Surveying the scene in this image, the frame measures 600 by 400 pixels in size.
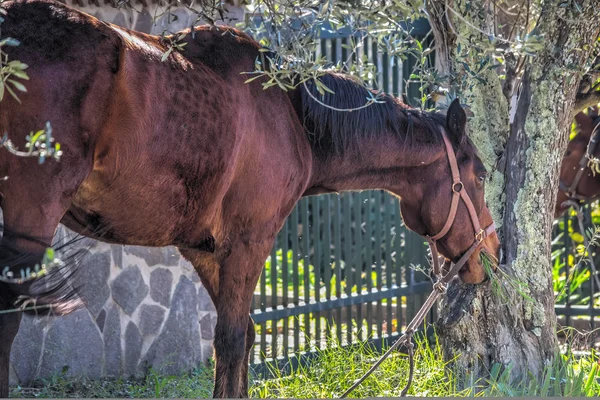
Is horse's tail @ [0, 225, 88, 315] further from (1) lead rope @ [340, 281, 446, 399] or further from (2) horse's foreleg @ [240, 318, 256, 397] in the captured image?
(1) lead rope @ [340, 281, 446, 399]

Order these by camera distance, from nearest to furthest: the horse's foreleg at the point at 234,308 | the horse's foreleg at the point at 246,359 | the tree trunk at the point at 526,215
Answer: the horse's foreleg at the point at 234,308
the horse's foreleg at the point at 246,359
the tree trunk at the point at 526,215

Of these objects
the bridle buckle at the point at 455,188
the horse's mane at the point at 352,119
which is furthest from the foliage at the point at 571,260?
the horse's mane at the point at 352,119

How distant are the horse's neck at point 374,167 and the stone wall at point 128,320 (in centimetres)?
192

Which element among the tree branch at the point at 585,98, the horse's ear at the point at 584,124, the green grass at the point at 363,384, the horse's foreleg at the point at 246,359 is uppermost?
the horse's ear at the point at 584,124

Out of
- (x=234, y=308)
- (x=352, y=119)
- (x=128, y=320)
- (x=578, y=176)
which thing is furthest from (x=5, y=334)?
(x=578, y=176)

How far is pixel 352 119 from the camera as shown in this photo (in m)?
4.17

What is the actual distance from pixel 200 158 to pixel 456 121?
57.0 inches

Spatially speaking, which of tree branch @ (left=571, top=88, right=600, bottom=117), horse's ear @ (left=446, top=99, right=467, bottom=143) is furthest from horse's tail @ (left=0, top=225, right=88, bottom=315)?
tree branch @ (left=571, top=88, right=600, bottom=117)

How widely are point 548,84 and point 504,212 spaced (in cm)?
78

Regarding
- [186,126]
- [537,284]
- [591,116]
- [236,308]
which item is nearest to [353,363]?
[537,284]

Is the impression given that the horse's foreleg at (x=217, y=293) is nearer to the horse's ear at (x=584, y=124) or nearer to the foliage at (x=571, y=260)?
the foliage at (x=571, y=260)

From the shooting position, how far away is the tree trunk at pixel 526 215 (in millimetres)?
4984

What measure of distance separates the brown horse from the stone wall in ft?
5.67

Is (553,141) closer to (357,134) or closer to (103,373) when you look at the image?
(357,134)
